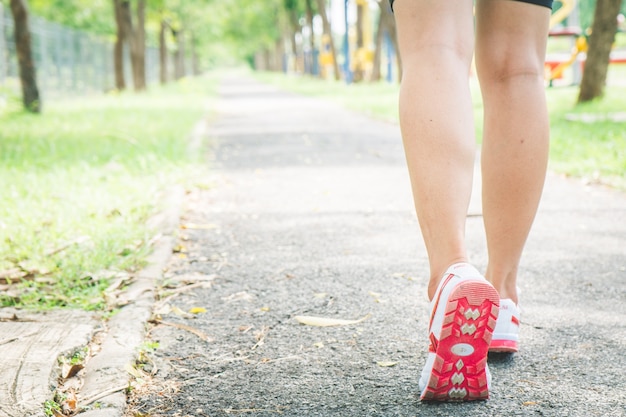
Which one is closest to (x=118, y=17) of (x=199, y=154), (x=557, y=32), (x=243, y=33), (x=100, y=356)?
(x=557, y=32)

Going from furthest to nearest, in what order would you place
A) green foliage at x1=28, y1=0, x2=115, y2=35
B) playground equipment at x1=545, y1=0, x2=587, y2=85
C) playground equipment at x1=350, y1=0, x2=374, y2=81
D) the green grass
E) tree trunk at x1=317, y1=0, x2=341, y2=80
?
1. green foliage at x1=28, y1=0, x2=115, y2=35
2. tree trunk at x1=317, y1=0, x2=341, y2=80
3. playground equipment at x1=350, y1=0, x2=374, y2=81
4. playground equipment at x1=545, y1=0, x2=587, y2=85
5. the green grass

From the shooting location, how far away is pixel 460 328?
1.59 metres

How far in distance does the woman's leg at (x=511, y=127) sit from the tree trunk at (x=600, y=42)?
29.8 ft

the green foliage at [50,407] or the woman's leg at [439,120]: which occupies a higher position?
the woman's leg at [439,120]

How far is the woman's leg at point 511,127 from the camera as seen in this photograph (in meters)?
1.92

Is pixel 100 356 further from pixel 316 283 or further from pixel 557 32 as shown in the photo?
pixel 557 32

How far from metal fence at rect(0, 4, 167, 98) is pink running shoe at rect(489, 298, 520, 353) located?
14.7 m

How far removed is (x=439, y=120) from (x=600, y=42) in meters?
9.46

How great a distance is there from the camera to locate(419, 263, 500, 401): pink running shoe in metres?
1.58

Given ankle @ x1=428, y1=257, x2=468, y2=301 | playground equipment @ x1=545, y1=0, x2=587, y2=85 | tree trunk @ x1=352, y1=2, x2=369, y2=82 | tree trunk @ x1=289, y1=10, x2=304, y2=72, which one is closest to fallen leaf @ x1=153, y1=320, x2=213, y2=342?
ankle @ x1=428, y1=257, x2=468, y2=301

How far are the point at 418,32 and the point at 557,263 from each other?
1.65 metres

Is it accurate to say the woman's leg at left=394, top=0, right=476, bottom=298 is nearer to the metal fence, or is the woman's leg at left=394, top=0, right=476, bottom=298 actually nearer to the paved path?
the paved path

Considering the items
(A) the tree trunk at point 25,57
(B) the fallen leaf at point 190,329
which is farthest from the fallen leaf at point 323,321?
(A) the tree trunk at point 25,57

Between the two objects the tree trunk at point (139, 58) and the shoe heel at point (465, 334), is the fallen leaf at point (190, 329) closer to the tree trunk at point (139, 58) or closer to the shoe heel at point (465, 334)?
the shoe heel at point (465, 334)
